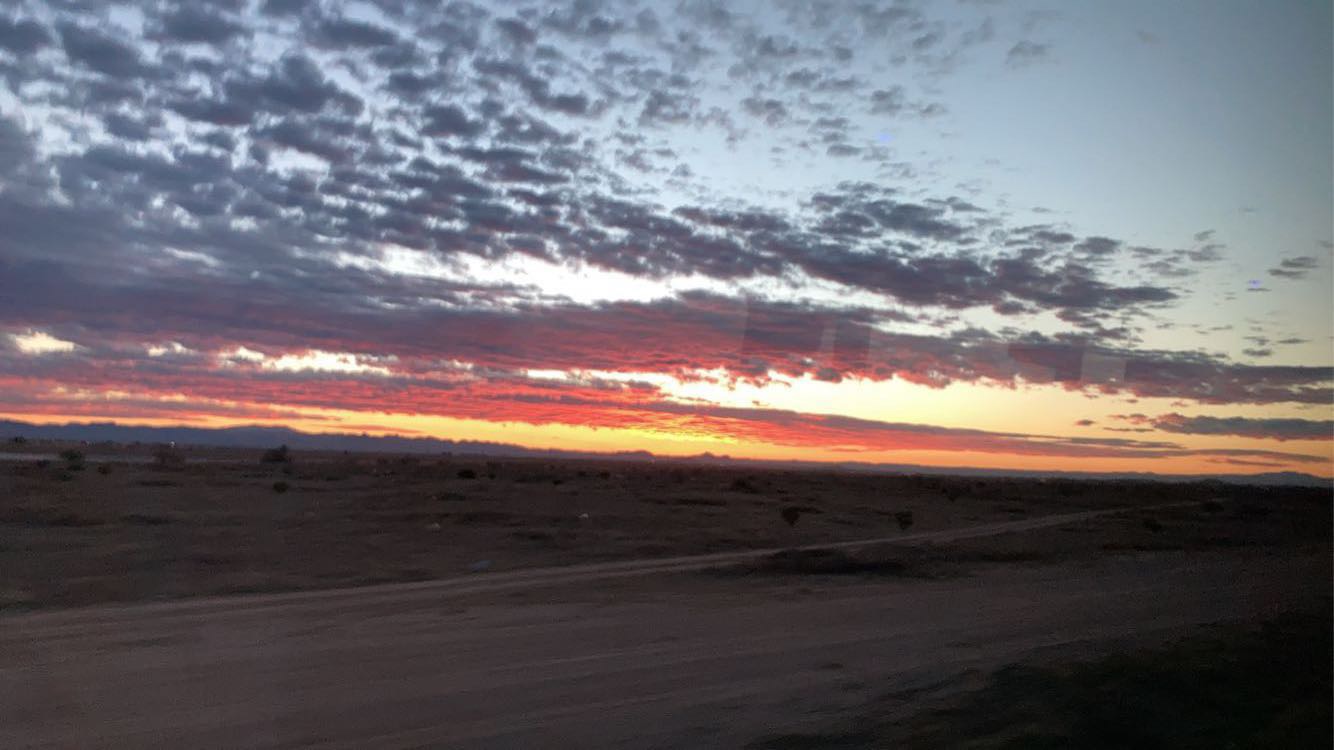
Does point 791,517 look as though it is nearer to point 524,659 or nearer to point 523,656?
point 523,656

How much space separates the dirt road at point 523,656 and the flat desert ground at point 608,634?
0.06 metres

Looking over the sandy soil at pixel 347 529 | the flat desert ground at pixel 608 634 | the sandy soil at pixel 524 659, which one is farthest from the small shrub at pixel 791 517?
the sandy soil at pixel 524 659

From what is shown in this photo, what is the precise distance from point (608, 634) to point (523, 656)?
2.30 m

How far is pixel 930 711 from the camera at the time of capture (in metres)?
Answer: 11.6

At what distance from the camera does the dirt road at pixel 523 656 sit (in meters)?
10.8

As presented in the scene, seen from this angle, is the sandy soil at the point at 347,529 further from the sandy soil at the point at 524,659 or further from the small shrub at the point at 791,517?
the sandy soil at the point at 524,659

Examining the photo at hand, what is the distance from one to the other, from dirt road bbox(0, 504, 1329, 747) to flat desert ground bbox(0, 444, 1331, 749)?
63mm

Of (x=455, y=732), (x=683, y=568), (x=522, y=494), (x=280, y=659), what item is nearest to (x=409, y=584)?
(x=683, y=568)

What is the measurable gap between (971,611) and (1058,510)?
4867 centimetres

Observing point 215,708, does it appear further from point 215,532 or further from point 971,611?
point 215,532

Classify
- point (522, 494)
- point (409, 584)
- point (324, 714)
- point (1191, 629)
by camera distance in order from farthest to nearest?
point (522, 494) < point (409, 584) < point (1191, 629) < point (324, 714)

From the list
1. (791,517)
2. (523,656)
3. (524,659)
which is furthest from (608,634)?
(791,517)

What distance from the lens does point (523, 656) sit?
14.5m

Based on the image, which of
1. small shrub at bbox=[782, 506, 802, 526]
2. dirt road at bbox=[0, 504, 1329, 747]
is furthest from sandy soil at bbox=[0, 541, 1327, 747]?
small shrub at bbox=[782, 506, 802, 526]
